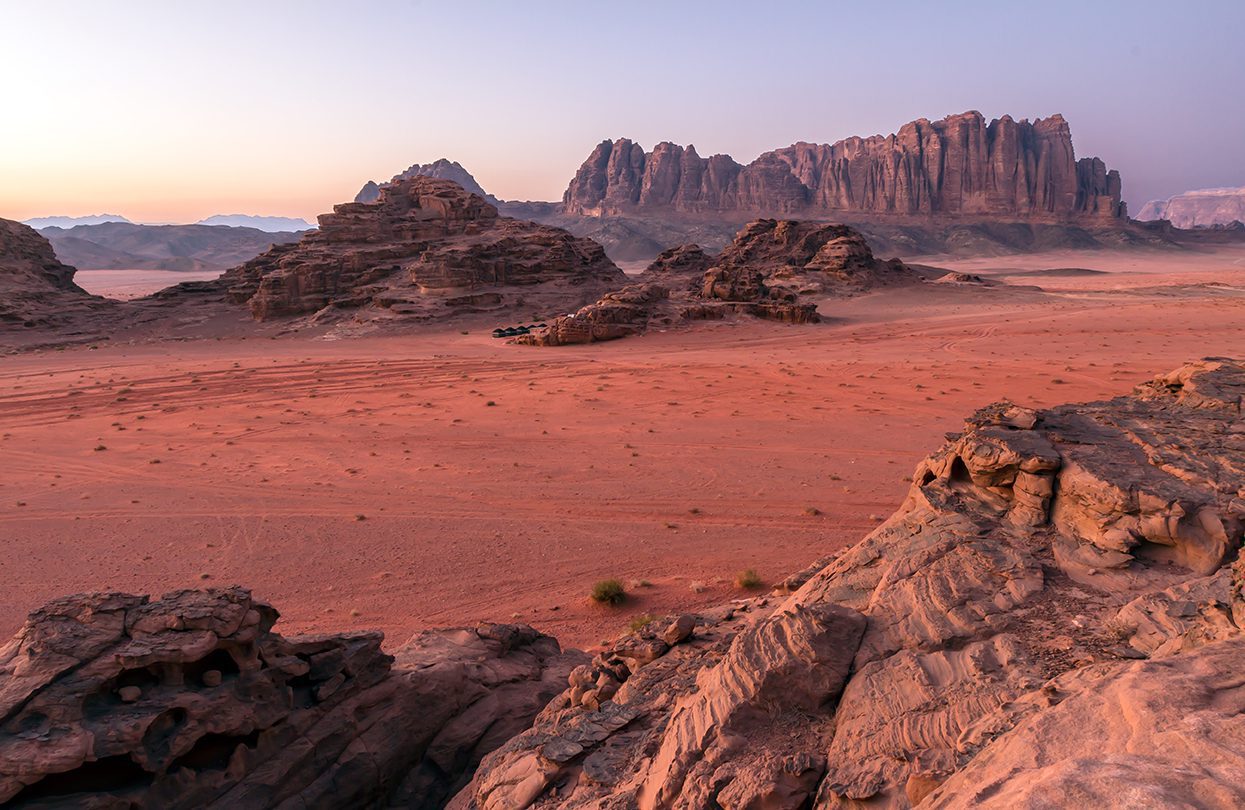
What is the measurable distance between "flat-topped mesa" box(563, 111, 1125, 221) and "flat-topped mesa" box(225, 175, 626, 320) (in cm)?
10448

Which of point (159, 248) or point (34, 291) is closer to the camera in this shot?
point (34, 291)

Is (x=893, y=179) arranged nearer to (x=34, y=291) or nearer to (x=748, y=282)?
(x=748, y=282)

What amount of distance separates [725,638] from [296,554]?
8.03 m

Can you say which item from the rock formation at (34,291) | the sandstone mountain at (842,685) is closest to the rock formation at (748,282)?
the rock formation at (34,291)

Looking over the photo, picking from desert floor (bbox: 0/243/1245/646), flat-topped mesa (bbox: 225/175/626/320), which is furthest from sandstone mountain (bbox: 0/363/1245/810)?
flat-topped mesa (bbox: 225/175/626/320)

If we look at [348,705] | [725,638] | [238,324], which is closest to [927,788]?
[725,638]

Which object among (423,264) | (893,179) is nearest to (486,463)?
(423,264)

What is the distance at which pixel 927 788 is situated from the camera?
337 cm

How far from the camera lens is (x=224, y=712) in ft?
17.5

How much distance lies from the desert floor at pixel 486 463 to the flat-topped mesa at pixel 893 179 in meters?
122

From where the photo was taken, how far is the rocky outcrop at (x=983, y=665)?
305cm

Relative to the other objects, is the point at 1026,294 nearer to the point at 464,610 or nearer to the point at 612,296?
the point at 612,296

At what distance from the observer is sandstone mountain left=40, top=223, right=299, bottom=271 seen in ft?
486

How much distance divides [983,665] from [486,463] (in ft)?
42.1
